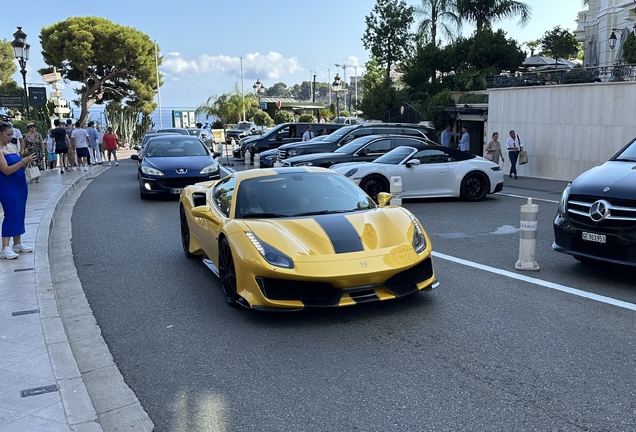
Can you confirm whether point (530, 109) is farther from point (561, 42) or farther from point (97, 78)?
point (97, 78)

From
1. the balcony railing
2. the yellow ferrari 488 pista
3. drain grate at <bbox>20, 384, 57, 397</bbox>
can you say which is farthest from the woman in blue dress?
the balcony railing

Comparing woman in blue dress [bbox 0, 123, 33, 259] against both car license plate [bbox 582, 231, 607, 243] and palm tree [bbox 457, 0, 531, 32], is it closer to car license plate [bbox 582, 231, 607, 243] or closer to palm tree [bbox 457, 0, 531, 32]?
car license plate [bbox 582, 231, 607, 243]

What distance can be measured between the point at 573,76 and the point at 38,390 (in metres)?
20.1

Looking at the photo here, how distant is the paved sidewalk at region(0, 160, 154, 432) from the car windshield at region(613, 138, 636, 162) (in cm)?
660

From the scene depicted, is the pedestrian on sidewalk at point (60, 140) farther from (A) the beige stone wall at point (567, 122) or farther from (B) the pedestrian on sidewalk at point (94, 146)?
(A) the beige stone wall at point (567, 122)

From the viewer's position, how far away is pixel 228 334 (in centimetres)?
548

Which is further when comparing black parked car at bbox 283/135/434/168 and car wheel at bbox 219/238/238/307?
black parked car at bbox 283/135/434/168

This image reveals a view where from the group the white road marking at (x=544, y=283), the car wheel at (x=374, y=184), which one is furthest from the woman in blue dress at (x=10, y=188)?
the car wheel at (x=374, y=184)

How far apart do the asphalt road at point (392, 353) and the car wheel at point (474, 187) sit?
6.12m

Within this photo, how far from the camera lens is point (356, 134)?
2072 centimetres

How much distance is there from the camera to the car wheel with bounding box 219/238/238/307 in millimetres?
6047

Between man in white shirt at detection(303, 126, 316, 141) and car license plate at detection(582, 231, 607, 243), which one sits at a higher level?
man in white shirt at detection(303, 126, 316, 141)

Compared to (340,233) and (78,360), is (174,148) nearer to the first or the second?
(340,233)

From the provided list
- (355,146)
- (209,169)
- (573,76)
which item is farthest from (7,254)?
(573,76)
